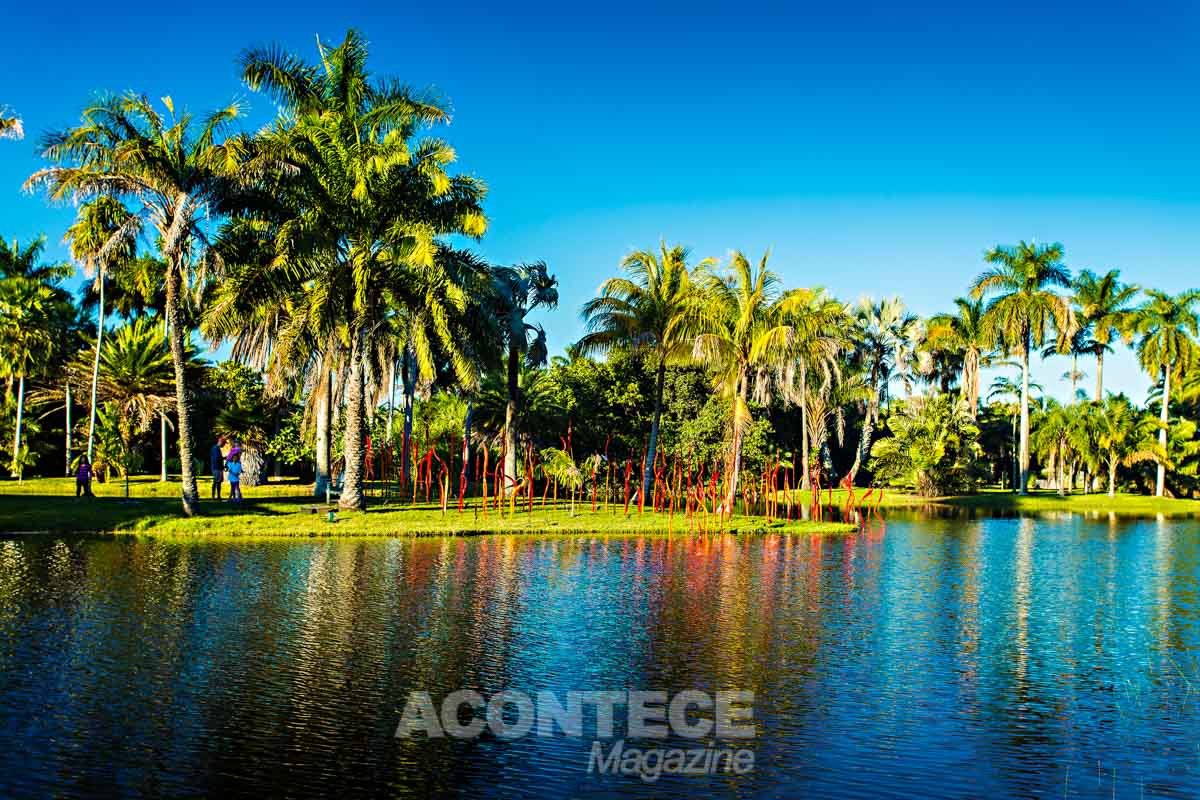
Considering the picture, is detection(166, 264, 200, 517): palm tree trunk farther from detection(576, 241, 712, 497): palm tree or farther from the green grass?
the green grass

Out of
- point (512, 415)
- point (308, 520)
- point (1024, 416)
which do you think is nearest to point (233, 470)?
point (308, 520)

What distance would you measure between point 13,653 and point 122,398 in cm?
4202

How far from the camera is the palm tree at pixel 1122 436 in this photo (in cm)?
6894

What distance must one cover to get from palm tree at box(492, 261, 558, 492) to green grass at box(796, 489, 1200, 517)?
20667 millimetres

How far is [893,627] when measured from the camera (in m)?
17.3

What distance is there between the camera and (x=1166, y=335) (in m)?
69.6

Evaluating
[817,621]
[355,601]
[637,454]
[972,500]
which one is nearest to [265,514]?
[355,601]

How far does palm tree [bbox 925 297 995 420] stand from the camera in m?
72.4

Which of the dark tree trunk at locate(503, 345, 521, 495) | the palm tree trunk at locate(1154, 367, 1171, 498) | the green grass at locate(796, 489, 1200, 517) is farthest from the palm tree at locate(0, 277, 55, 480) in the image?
the palm tree trunk at locate(1154, 367, 1171, 498)

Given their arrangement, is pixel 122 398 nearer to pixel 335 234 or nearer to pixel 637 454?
pixel 335 234

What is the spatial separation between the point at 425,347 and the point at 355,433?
153 inches

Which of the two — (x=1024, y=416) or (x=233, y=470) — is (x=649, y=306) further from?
(x=1024, y=416)

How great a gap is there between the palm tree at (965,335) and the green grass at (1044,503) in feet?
30.4

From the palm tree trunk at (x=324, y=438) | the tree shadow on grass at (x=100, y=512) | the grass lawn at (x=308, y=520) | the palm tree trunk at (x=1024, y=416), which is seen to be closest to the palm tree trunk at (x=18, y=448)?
the tree shadow on grass at (x=100, y=512)
